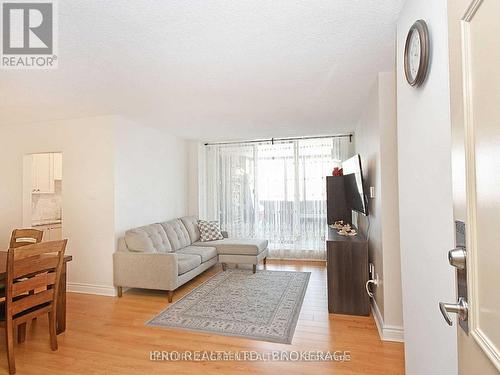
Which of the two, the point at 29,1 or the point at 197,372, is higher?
the point at 29,1

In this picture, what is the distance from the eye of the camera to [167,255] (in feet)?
11.5

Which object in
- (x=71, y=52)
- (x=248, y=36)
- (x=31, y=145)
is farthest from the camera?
(x=31, y=145)

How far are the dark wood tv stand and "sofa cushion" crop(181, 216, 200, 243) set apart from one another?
105 inches

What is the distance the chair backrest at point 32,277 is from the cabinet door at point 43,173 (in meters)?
3.22

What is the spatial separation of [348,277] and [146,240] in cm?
252

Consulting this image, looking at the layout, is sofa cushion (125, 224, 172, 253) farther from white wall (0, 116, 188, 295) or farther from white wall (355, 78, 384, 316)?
white wall (355, 78, 384, 316)

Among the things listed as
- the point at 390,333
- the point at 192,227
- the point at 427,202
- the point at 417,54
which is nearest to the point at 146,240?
the point at 192,227

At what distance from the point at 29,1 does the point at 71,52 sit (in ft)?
1.64

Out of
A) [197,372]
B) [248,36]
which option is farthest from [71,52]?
[197,372]

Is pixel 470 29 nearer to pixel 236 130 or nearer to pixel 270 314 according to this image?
pixel 270 314

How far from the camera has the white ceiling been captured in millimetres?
1687

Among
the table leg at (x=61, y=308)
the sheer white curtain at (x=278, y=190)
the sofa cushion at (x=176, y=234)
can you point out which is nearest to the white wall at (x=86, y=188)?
the sofa cushion at (x=176, y=234)

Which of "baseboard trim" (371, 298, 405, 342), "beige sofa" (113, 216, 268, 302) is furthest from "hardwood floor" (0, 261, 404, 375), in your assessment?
"beige sofa" (113, 216, 268, 302)

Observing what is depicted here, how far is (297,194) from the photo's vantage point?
5.43 metres
